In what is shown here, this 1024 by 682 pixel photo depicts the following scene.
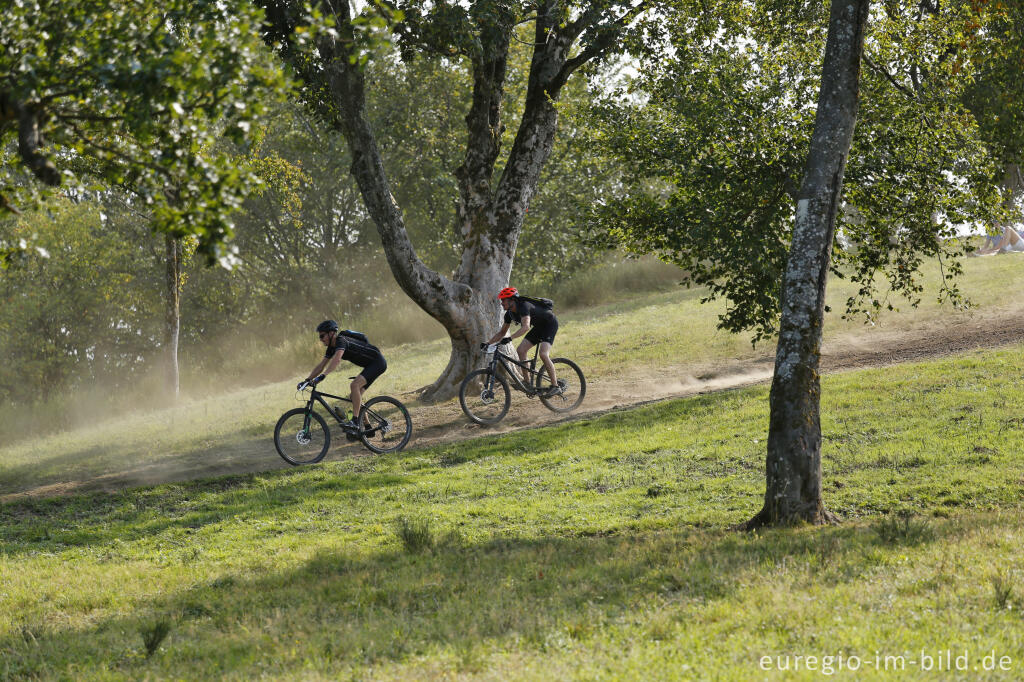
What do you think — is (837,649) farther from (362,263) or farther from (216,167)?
(362,263)

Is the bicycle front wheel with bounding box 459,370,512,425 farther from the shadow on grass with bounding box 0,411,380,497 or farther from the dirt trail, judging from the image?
the shadow on grass with bounding box 0,411,380,497

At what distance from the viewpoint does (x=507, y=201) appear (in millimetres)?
18984

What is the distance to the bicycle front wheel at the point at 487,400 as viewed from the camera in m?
16.2

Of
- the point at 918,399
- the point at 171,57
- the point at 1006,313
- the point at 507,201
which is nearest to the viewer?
the point at 171,57

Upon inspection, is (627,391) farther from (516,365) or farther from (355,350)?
(355,350)

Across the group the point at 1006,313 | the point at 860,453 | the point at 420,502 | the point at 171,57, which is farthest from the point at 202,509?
the point at 1006,313

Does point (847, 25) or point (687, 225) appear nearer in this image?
point (847, 25)

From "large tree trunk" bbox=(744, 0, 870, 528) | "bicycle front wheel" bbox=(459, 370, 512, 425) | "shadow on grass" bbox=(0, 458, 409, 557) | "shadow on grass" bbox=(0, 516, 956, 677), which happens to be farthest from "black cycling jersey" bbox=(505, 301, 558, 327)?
"shadow on grass" bbox=(0, 516, 956, 677)

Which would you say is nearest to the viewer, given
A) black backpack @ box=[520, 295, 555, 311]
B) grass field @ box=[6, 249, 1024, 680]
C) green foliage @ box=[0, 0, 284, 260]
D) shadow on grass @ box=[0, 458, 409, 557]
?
grass field @ box=[6, 249, 1024, 680]

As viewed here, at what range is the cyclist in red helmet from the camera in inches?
605

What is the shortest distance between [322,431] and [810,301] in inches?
346

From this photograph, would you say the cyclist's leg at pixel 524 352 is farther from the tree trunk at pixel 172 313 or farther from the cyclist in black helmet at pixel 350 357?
the tree trunk at pixel 172 313

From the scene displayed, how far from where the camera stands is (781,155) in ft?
45.7

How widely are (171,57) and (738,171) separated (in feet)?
34.1
